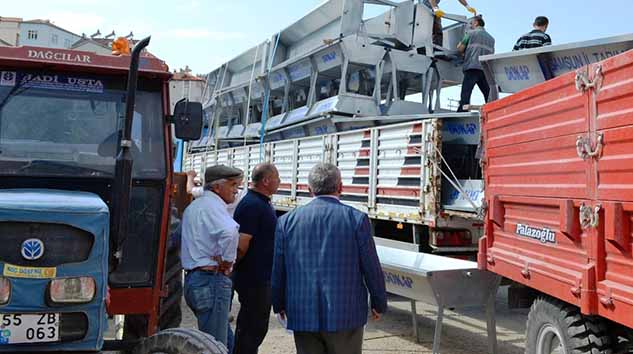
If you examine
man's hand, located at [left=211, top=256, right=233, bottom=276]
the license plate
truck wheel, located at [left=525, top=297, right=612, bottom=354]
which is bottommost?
truck wheel, located at [left=525, top=297, right=612, bottom=354]

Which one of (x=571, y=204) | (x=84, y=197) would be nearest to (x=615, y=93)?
(x=571, y=204)

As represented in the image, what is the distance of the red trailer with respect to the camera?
305cm

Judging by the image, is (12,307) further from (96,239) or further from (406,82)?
(406,82)

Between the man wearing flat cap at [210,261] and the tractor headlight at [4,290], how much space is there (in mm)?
1337

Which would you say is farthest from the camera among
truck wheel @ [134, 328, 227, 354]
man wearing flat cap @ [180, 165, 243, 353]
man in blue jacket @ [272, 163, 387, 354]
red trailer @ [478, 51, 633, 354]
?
man wearing flat cap @ [180, 165, 243, 353]

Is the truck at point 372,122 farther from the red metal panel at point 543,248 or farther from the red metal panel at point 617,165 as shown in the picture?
the red metal panel at point 617,165

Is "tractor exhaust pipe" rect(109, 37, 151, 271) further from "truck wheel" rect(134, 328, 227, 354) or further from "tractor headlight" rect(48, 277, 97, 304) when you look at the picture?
"truck wheel" rect(134, 328, 227, 354)

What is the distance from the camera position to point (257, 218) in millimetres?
4207

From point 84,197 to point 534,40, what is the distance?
18.1ft

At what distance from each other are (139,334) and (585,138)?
3073mm

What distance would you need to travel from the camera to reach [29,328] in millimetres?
2734

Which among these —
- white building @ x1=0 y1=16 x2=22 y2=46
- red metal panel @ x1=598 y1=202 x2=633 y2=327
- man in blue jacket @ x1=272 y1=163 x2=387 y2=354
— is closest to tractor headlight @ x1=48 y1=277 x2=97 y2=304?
man in blue jacket @ x1=272 y1=163 x2=387 y2=354

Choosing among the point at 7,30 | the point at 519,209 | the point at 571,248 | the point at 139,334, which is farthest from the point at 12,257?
the point at 7,30

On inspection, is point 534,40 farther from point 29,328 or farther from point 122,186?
point 29,328
